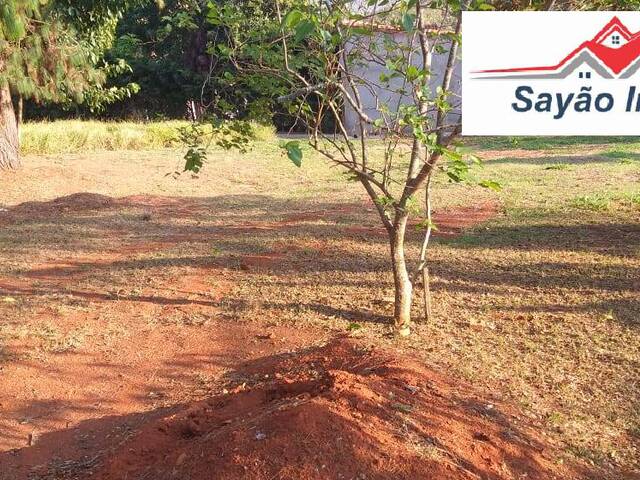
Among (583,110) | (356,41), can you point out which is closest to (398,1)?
(356,41)

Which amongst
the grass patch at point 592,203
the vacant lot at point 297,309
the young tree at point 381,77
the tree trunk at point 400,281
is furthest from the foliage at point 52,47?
the tree trunk at point 400,281

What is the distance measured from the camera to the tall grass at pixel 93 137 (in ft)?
54.9

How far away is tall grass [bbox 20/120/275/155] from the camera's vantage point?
1673cm

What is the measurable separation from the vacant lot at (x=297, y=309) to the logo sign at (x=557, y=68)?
145cm

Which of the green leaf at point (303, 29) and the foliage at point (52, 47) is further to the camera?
the foliage at point (52, 47)

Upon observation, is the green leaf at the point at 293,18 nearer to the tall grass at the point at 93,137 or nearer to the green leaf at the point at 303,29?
the green leaf at the point at 303,29

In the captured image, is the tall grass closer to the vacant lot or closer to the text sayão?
the vacant lot

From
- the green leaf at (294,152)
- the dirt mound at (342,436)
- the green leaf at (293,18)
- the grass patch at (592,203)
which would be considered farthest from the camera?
the grass patch at (592,203)

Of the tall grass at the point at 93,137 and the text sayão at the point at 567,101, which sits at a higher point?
the text sayão at the point at 567,101

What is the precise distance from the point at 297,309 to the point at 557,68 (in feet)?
8.33

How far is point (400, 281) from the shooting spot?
4867 mm

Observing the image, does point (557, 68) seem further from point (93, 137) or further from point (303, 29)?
point (93, 137)

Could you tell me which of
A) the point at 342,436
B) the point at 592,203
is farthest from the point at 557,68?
the point at 592,203

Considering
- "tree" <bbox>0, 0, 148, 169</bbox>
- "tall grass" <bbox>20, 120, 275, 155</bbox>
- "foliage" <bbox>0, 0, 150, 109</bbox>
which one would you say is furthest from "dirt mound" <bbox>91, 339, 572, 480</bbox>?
"tall grass" <bbox>20, 120, 275, 155</bbox>
